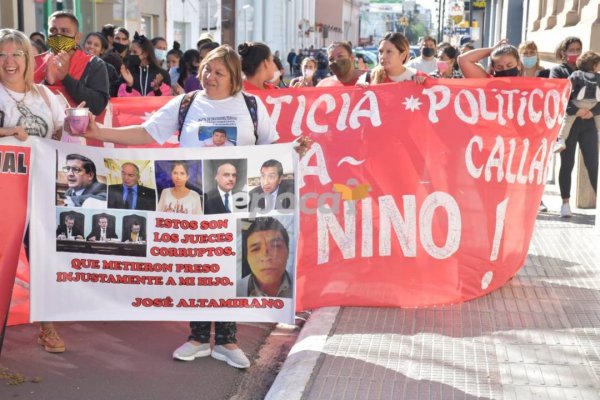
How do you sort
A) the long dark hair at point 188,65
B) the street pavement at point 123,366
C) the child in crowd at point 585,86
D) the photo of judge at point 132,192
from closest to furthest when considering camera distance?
the street pavement at point 123,366 → the photo of judge at point 132,192 → the child in crowd at point 585,86 → the long dark hair at point 188,65

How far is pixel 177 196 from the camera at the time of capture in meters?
5.47

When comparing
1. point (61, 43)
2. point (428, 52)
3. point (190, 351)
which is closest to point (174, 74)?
point (428, 52)

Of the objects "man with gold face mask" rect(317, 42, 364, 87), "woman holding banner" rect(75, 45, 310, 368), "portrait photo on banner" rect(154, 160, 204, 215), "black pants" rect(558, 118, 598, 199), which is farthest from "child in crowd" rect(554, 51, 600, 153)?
"portrait photo on banner" rect(154, 160, 204, 215)

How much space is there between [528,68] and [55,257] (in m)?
6.33

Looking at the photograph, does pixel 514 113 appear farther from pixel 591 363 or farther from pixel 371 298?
pixel 591 363

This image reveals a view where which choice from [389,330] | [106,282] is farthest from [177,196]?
[389,330]

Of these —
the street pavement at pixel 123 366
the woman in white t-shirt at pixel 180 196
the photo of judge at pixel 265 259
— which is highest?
the woman in white t-shirt at pixel 180 196

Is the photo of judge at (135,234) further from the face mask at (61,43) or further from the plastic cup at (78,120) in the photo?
the face mask at (61,43)

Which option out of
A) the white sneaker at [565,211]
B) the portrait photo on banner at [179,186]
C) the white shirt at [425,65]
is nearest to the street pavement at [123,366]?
the portrait photo on banner at [179,186]

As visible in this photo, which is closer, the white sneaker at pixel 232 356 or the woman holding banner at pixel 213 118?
the woman holding banner at pixel 213 118

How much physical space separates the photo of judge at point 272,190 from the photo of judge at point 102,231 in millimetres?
745

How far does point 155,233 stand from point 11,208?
2.49ft

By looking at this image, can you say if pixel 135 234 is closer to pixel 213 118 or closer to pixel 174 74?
pixel 213 118

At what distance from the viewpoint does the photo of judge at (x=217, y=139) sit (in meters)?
5.55
